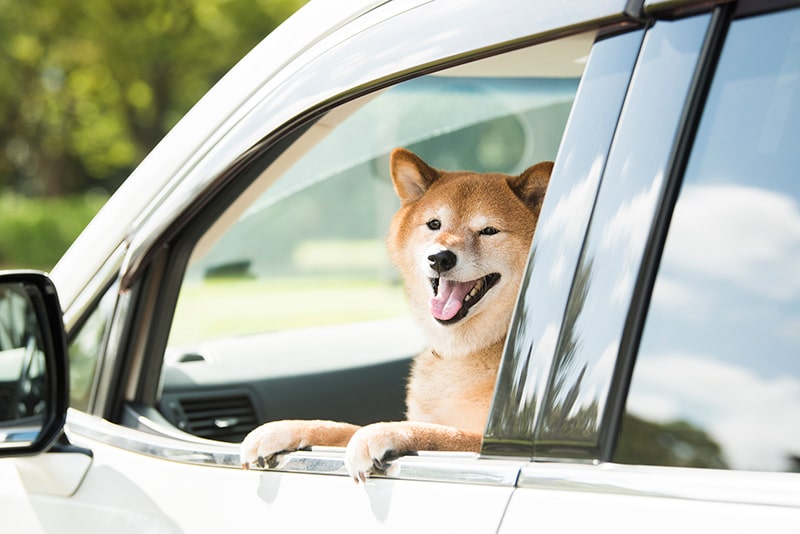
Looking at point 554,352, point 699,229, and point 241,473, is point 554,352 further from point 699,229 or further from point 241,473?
point 241,473

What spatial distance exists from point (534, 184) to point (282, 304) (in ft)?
57.7

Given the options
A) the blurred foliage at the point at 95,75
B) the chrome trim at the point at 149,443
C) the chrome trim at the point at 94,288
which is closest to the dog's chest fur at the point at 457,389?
the chrome trim at the point at 149,443

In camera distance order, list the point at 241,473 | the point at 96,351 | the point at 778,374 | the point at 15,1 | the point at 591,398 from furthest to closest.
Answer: the point at 15,1 < the point at 96,351 < the point at 241,473 < the point at 591,398 < the point at 778,374

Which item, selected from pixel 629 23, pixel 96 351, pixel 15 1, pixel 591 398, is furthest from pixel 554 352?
pixel 15 1

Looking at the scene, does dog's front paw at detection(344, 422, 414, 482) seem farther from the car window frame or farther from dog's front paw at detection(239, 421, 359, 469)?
the car window frame

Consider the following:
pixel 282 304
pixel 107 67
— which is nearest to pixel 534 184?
pixel 282 304

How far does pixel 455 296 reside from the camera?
2234 mm

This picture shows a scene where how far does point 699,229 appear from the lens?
4.59ft

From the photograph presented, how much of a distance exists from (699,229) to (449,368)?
3.21ft

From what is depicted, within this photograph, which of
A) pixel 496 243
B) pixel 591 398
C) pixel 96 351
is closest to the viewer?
pixel 591 398

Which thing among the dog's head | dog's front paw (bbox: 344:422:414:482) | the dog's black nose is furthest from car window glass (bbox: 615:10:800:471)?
the dog's black nose

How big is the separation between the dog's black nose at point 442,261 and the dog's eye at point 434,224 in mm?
170

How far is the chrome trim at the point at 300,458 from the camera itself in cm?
150

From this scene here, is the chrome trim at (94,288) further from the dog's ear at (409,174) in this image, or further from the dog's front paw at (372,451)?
the dog's front paw at (372,451)
